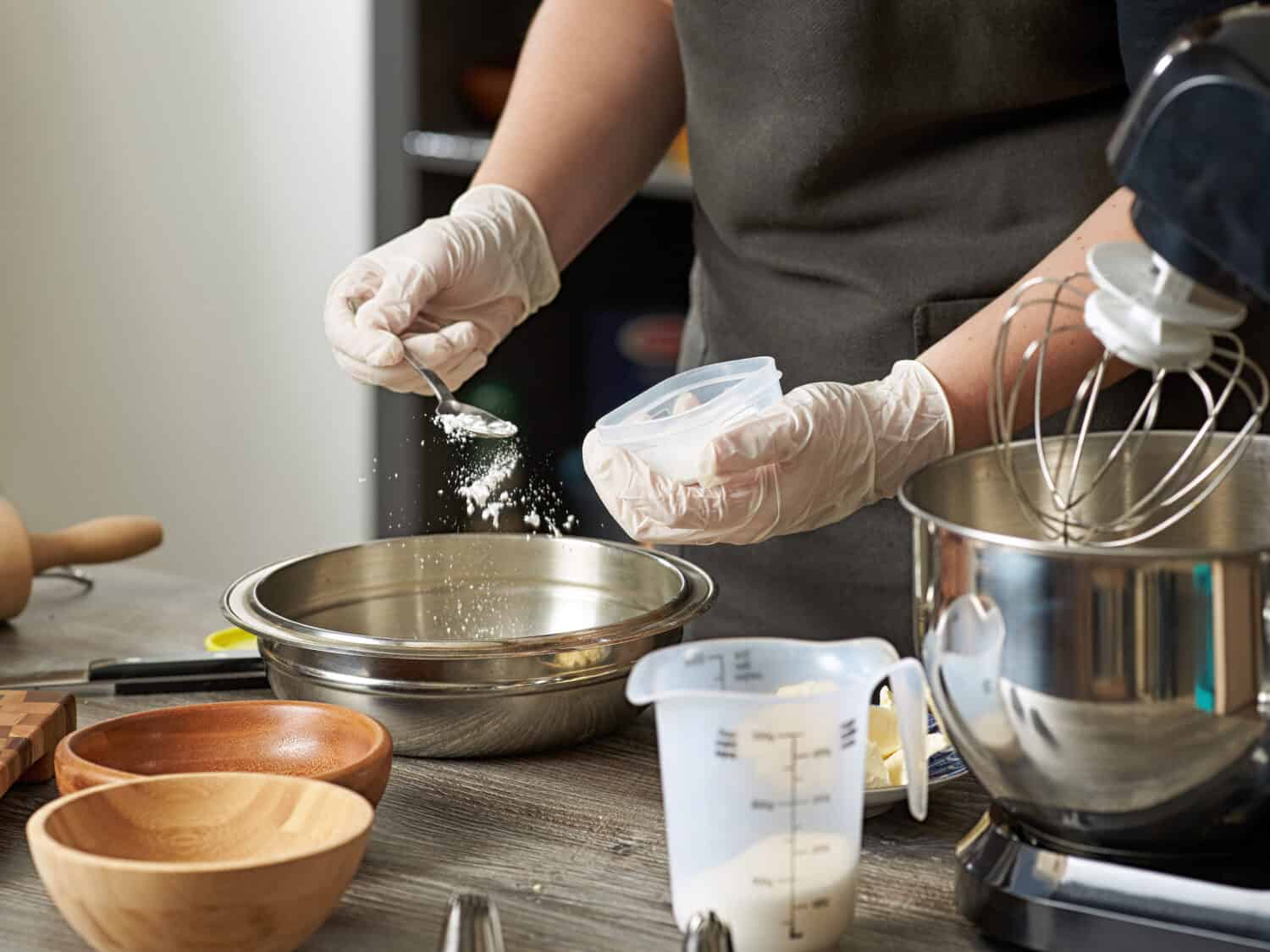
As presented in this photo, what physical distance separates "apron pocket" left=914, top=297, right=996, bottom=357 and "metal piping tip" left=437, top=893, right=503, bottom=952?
29.9 inches

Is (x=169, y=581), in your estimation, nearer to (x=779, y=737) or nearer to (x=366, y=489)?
(x=779, y=737)

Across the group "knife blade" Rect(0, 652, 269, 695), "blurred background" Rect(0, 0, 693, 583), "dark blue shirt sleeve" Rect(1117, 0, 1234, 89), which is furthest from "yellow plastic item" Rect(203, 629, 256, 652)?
"blurred background" Rect(0, 0, 693, 583)

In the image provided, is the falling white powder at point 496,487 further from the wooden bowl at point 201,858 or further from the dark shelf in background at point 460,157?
the dark shelf in background at point 460,157

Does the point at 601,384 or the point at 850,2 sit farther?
the point at 601,384

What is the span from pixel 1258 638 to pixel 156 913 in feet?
1.63

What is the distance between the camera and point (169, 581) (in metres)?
1.49

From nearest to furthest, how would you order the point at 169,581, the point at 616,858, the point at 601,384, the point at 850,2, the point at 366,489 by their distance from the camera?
the point at 616,858
the point at 850,2
the point at 169,581
the point at 601,384
the point at 366,489

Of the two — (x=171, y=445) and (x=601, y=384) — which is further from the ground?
(x=601, y=384)

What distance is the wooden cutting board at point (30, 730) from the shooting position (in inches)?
35.1

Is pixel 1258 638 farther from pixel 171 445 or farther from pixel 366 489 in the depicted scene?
pixel 171 445

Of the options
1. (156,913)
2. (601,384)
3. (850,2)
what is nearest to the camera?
(156,913)

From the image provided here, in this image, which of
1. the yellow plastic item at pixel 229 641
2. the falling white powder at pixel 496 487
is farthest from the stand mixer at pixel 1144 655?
the yellow plastic item at pixel 229 641

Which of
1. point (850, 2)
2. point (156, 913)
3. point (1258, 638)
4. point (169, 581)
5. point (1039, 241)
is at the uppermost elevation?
point (850, 2)

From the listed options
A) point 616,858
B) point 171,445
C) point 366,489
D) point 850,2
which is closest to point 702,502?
point 616,858
